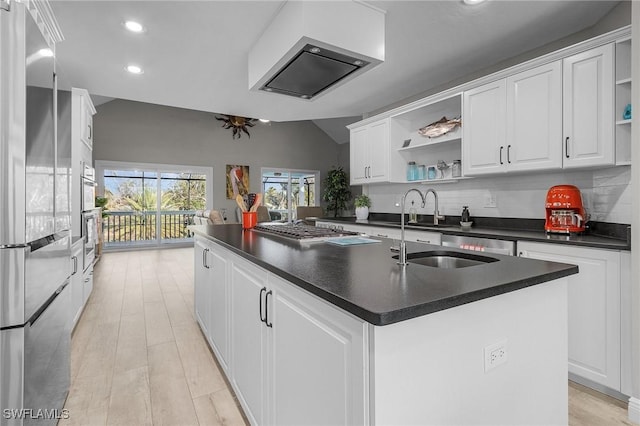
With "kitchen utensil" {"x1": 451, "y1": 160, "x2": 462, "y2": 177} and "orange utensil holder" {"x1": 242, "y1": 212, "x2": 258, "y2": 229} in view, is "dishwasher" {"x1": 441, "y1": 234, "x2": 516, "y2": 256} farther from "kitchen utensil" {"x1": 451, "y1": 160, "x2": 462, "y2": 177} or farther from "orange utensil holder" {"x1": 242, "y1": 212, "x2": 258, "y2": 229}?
"orange utensil holder" {"x1": 242, "y1": 212, "x2": 258, "y2": 229}

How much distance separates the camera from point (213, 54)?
3238 mm

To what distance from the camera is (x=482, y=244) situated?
2.62 meters

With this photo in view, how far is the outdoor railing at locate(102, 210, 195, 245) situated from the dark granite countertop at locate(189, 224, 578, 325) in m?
7.19

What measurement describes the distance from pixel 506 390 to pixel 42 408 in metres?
1.89

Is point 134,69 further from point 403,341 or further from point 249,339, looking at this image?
point 403,341

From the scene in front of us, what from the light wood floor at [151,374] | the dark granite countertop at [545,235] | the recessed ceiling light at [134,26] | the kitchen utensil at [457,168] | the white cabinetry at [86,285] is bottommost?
the light wood floor at [151,374]

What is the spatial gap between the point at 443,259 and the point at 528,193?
6.56 ft

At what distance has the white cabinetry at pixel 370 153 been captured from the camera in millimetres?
4266

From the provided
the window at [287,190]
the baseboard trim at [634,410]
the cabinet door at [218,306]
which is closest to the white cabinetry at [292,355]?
the cabinet door at [218,306]

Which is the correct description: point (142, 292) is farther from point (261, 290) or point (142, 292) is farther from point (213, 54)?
point (261, 290)

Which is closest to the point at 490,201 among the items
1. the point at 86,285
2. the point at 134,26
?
the point at 134,26

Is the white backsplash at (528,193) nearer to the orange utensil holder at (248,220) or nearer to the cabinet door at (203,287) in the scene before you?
the orange utensil holder at (248,220)

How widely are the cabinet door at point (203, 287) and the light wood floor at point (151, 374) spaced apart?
14 cm

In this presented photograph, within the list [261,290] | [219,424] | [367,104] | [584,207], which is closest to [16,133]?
[261,290]
